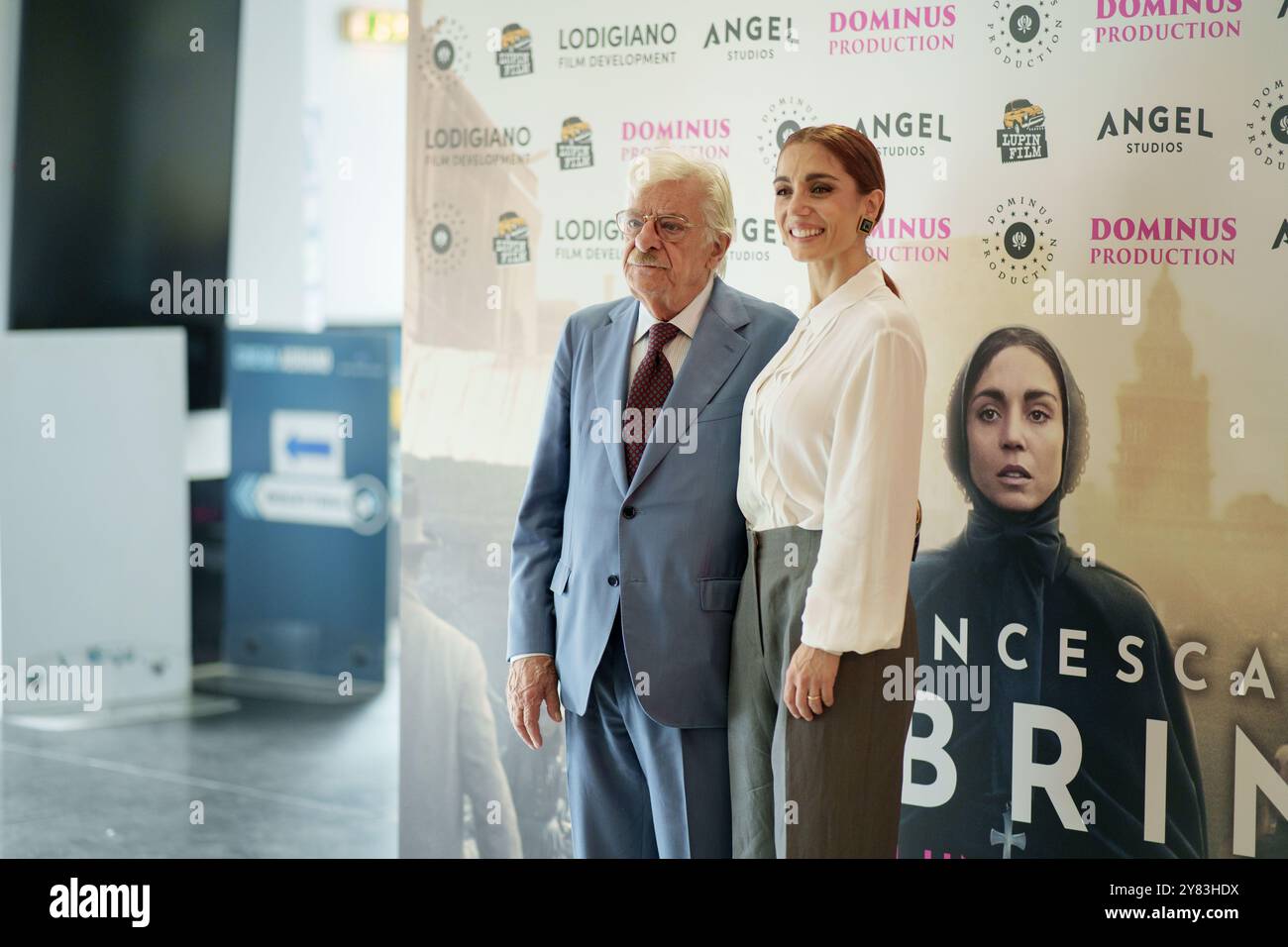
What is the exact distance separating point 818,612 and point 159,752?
410 centimetres

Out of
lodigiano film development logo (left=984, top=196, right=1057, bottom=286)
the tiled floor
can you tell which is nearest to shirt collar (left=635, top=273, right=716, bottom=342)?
lodigiano film development logo (left=984, top=196, right=1057, bottom=286)

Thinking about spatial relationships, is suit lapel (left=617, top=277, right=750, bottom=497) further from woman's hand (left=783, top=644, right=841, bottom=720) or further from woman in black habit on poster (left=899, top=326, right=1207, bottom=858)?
woman in black habit on poster (left=899, top=326, right=1207, bottom=858)

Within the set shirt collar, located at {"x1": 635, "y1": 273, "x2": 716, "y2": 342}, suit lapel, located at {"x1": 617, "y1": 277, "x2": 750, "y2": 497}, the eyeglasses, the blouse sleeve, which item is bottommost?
the blouse sleeve

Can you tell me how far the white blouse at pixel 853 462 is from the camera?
8.09 ft

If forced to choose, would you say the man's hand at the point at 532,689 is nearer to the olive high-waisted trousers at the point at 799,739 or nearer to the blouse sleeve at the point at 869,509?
the olive high-waisted trousers at the point at 799,739

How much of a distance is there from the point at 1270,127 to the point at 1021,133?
528 millimetres

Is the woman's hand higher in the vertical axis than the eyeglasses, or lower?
lower

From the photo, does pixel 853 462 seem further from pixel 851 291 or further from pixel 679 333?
pixel 679 333

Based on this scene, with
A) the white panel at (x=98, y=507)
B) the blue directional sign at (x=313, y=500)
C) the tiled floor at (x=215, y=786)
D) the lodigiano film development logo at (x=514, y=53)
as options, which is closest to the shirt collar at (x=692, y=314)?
the lodigiano film development logo at (x=514, y=53)

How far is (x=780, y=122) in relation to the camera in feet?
10.7

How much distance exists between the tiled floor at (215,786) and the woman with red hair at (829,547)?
2.27m

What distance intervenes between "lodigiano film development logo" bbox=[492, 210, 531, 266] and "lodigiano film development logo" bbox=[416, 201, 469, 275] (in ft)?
0.32

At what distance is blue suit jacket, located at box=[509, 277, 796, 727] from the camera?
2.66 meters
